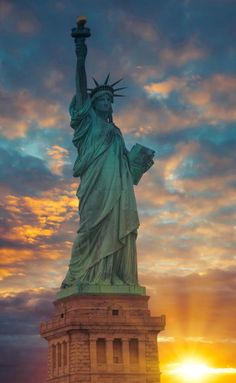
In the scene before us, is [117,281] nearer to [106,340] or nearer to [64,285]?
[64,285]

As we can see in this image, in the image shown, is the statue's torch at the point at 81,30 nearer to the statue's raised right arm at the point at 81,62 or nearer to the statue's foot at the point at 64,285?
the statue's raised right arm at the point at 81,62

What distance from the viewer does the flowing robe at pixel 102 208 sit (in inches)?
2169

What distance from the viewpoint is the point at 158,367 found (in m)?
53.1

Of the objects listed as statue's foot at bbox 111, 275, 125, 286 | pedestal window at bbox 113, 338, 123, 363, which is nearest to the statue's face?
statue's foot at bbox 111, 275, 125, 286

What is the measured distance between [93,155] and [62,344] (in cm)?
1388

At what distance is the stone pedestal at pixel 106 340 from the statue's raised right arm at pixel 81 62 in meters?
15.1

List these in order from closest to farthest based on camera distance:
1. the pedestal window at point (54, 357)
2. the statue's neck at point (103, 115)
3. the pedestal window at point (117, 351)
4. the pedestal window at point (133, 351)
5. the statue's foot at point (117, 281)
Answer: the pedestal window at point (117, 351)
the pedestal window at point (133, 351)
the statue's foot at point (117, 281)
the pedestal window at point (54, 357)
the statue's neck at point (103, 115)

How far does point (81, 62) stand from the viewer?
190 feet

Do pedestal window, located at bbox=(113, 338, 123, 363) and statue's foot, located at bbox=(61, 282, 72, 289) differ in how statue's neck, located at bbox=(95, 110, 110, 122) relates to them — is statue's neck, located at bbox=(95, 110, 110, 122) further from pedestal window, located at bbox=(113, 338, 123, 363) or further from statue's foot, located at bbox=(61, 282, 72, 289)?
pedestal window, located at bbox=(113, 338, 123, 363)

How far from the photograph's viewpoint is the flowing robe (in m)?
55.1

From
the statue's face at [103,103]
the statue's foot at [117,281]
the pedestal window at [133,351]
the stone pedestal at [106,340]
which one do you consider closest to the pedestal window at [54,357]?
the stone pedestal at [106,340]

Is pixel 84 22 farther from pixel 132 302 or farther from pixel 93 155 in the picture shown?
pixel 132 302

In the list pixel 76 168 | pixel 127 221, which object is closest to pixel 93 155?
pixel 76 168

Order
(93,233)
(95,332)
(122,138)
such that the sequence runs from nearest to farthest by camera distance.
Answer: (95,332), (93,233), (122,138)
